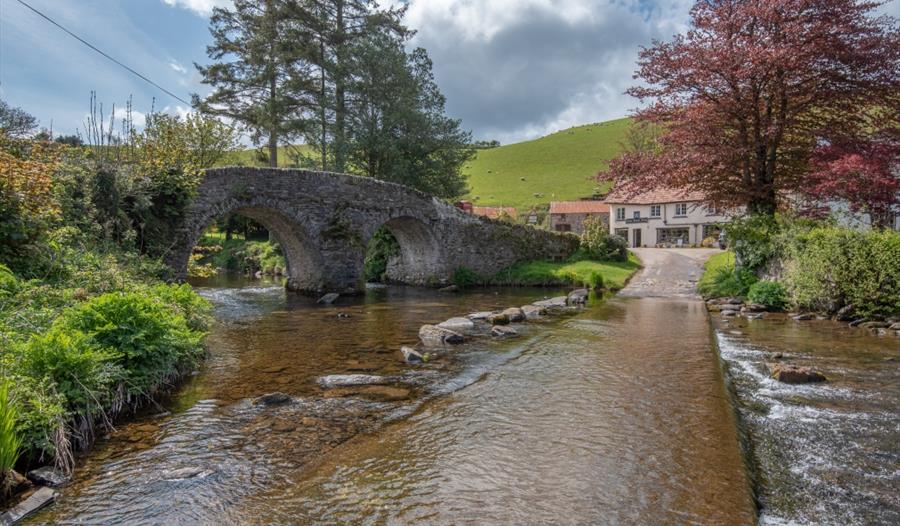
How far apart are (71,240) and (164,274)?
300 centimetres

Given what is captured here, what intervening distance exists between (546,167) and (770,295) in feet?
217

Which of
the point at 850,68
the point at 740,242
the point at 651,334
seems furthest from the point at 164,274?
the point at 850,68

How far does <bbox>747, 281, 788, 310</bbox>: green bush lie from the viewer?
1459 centimetres

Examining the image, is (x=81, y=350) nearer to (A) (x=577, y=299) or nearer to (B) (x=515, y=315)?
(B) (x=515, y=315)

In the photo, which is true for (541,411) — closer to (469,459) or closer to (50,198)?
(469,459)

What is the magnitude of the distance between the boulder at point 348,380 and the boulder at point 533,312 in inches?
266

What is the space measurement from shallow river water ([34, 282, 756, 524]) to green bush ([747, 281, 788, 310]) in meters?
6.80

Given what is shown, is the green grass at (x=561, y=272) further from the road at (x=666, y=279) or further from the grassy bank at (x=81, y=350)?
the grassy bank at (x=81, y=350)

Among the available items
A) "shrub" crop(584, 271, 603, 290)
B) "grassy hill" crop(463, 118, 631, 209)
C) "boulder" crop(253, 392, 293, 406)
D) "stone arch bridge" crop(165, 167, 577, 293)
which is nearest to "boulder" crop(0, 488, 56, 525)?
"boulder" crop(253, 392, 293, 406)

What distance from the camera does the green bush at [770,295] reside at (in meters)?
14.6

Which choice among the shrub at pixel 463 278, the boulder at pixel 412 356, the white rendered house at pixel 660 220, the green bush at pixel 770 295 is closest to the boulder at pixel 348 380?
the boulder at pixel 412 356

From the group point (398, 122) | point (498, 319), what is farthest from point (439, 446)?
point (398, 122)

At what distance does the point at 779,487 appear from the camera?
4336 mm

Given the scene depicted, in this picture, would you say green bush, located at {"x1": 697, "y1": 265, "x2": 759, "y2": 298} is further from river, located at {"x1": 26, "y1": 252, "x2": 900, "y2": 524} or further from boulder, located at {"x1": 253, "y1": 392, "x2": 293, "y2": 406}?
boulder, located at {"x1": 253, "y1": 392, "x2": 293, "y2": 406}
